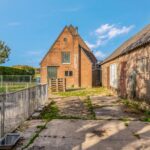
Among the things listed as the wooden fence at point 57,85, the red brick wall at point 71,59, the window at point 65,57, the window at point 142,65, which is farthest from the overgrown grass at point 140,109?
the window at point 65,57

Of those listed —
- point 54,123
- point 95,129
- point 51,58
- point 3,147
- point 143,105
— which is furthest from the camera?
point 51,58

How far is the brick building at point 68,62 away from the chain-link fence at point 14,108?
77.0ft

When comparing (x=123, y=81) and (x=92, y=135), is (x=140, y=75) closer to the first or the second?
(x=123, y=81)

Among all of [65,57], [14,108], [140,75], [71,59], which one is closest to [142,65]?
[140,75]

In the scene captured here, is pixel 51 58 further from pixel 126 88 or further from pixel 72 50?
pixel 126 88

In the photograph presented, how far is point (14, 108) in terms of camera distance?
295 inches

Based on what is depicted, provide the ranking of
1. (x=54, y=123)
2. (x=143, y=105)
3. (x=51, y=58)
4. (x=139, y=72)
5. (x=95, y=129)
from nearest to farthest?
(x=95, y=129), (x=54, y=123), (x=143, y=105), (x=139, y=72), (x=51, y=58)

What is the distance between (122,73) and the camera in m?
18.6

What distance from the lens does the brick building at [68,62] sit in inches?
1325

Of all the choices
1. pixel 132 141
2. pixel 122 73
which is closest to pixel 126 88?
pixel 122 73

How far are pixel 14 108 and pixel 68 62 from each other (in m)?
26.6

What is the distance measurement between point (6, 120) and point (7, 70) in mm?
35019

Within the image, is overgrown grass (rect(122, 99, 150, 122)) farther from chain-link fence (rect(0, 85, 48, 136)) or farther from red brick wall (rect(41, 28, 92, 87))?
red brick wall (rect(41, 28, 92, 87))

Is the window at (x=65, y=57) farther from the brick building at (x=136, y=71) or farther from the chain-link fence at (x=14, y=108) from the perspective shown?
the chain-link fence at (x=14, y=108)
